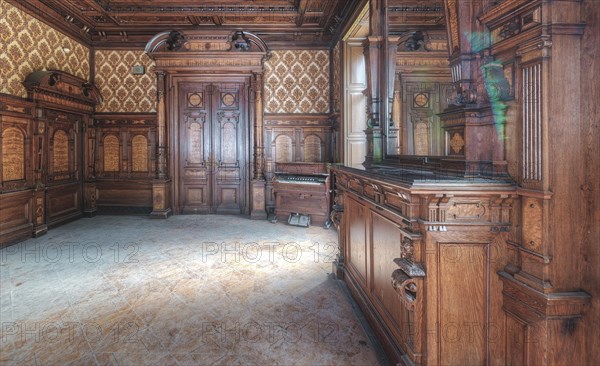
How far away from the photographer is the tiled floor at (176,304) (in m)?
2.33

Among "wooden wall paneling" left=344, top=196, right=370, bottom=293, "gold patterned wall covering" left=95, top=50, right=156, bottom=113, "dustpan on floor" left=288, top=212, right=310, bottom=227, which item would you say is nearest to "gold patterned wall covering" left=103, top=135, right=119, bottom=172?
"gold patterned wall covering" left=95, top=50, right=156, bottom=113

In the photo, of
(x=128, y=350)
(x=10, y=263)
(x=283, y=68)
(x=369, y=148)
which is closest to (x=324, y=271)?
(x=369, y=148)

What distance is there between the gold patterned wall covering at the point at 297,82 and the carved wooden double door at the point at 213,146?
686 mm

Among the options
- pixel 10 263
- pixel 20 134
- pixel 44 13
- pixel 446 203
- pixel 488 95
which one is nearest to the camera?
pixel 446 203

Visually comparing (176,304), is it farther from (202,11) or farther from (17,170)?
(202,11)

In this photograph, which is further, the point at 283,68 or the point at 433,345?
the point at 283,68

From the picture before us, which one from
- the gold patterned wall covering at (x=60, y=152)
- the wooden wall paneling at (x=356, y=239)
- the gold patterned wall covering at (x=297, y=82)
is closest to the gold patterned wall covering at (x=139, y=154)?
the gold patterned wall covering at (x=60, y=152)

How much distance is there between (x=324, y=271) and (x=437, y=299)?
2.36 m

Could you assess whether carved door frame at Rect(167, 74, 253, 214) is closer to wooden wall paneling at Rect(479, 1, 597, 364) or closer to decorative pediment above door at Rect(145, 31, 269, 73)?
decorative pediment above door at Rect(145, 31, 269, 73)

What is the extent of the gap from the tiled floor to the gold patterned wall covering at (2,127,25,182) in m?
1.19

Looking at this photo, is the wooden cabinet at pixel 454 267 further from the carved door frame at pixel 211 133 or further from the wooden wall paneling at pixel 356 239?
the carved door frame at pixel 211 133

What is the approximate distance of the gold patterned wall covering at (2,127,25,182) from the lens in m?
5.30

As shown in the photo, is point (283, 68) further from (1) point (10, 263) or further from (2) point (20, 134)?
(1) point (10, 263)

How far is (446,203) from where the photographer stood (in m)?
1.68
